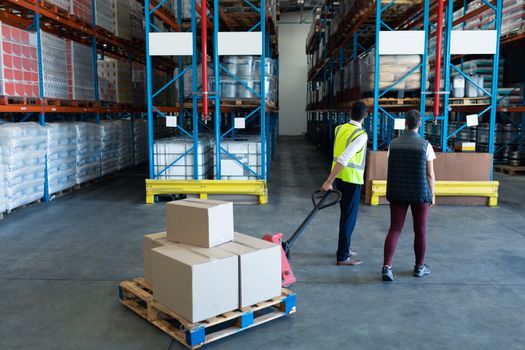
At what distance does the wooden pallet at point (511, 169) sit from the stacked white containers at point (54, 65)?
1059 cm

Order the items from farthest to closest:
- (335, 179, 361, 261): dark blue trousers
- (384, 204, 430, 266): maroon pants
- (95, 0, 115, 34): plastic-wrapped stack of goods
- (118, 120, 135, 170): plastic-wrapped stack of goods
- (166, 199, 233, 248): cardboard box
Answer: (118, 120, 135, 170): plastic-wrapped stack of goods → (95, 0, 115, 34): plastic-wrapped stack of goods → (335, 179, 361, 261): dark blue trousers → (384, 204, 430, 266): maroon pants → (166, 199, 233, 248): cardboard box

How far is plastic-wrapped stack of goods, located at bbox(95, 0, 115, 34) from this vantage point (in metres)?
10.7

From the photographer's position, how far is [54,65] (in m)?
8.88

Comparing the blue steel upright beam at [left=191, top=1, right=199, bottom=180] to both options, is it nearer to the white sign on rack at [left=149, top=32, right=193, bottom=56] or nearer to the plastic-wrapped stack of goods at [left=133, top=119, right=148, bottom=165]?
the white sign on rack at [left=149, top=32, right=193, bottom=56]

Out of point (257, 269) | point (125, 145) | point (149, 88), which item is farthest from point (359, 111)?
point (125, 145)

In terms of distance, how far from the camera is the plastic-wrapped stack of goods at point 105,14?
10719mm

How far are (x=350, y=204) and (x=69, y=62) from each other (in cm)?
694

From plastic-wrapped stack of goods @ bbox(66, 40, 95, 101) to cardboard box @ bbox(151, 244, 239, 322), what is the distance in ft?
22.9

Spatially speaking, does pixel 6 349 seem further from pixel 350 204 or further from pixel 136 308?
pixel 350 204

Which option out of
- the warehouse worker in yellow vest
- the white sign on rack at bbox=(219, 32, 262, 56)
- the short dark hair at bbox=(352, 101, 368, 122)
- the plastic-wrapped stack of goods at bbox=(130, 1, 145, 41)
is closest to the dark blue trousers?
the warehouse worker in yellow vest

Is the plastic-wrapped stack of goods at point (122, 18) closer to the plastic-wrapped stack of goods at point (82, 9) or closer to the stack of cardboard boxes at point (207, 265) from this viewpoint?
the plastic-wrapped stack of goods at point (82, 9)

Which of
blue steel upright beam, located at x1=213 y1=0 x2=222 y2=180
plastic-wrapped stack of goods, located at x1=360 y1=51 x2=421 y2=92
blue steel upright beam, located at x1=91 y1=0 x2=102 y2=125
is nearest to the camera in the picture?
blue steel upright beam, located at x1=213 y1=0 x2=222 y2=180

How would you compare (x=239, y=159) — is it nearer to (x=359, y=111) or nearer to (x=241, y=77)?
(x=241, y=77)

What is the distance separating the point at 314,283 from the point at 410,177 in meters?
1.38
